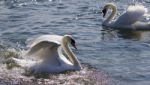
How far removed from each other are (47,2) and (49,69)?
7529 millimetres

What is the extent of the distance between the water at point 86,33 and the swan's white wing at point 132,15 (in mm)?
586

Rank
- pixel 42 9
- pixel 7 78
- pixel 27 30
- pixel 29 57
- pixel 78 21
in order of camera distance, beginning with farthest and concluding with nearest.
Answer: pixel 42 9 → pixel 78 21 → pixel 27 30 → pixel 29 57 → pixel 7 78

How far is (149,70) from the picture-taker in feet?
41.2

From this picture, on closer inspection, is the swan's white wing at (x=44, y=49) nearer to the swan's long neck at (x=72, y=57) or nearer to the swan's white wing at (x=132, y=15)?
the swan's long neck at (x=72, y=57)

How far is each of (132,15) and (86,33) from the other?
2287 millimetres

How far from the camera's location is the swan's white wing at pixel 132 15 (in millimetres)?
17403

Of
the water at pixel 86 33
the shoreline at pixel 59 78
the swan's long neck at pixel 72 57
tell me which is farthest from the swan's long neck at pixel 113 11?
the shoreline at pixel 59 78

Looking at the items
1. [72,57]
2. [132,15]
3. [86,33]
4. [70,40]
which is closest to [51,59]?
[72,57]

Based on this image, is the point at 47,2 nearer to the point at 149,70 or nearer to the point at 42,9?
the point at 42,9

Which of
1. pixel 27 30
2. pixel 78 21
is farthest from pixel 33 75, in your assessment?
pixel 78 21

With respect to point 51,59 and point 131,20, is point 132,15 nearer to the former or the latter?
point 131,20

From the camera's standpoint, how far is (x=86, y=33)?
1582 centimetres

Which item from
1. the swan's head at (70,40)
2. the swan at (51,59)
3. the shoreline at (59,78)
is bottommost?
the shoreline at (59,78)

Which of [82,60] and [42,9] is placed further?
[42,9]
